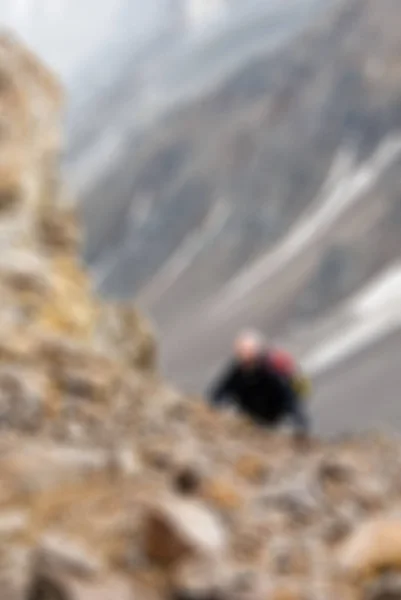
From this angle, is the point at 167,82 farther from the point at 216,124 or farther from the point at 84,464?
the point at 84,464

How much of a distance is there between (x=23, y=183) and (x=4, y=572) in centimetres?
1451

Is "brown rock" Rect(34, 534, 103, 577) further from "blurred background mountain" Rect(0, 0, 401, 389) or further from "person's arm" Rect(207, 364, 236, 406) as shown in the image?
"blurred background mountain" Rect(0, 0, 401, 389)

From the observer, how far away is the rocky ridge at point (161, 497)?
3914mm

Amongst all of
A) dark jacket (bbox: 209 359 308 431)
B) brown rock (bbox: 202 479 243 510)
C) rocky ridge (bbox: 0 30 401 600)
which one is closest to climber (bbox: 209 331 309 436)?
dark jacket (bbox: 209 359 308 431)

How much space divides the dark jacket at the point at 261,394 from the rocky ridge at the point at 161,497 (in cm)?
36

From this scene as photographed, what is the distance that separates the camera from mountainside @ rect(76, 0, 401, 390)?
275 ft

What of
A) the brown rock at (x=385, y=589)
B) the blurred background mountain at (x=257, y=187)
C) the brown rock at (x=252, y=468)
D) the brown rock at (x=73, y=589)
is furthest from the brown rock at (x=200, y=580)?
the blurred background mountain at (x=257, y=187)

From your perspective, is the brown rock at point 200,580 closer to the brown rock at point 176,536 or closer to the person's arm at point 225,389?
the brown rock at point 176,536

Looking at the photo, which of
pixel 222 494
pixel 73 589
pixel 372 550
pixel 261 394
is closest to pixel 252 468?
pixel 222 494

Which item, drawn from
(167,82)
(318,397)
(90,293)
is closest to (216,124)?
(167,82)

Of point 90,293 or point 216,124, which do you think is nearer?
point 90,293

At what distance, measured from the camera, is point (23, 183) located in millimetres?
17844

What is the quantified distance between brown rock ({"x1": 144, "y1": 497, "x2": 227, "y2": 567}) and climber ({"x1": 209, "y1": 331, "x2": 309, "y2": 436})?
6.56 meters

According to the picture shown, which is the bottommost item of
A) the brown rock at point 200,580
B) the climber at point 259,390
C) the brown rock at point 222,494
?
the brown rock at point 200,580
